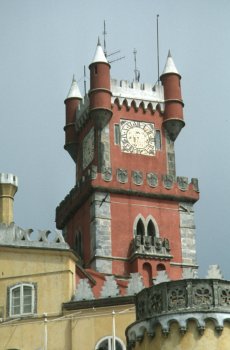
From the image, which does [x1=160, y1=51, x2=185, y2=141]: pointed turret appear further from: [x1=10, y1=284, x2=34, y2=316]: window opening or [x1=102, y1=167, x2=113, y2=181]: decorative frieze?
[x1=10, y1=284, x2=34, y2=316]: window opening

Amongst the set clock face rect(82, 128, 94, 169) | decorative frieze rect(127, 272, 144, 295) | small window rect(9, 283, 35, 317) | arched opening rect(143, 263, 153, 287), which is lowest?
small window rect(9, 283, 35, 317)

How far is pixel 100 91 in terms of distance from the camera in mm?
58062

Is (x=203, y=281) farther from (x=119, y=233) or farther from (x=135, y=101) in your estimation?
(x=135, y=101)

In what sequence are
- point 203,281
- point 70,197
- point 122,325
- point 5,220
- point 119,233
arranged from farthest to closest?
point 70,197 → point 119,233 → point 5,220 → point 122,325 → point 203,281

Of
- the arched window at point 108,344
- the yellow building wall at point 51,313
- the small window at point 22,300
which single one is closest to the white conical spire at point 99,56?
the yellow building wall at point 51,313

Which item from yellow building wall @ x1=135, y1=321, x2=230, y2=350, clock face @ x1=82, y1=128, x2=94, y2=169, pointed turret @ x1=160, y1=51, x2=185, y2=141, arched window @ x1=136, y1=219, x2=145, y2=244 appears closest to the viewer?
yellow building wall @ x1=135, y1=321, x2=230, y2=350

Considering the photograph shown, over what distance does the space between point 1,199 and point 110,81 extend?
19.6 metres

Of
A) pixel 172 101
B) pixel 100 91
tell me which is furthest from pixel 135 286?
pixel 172 101

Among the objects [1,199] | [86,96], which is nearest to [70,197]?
[86,96]

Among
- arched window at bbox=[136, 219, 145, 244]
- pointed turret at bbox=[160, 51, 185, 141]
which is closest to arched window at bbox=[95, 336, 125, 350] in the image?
arched window at bbox=[136, 219, 145, 244]

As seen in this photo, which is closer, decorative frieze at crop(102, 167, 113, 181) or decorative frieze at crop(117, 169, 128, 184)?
decorative frieze at crop(102, 167, 113, 181)

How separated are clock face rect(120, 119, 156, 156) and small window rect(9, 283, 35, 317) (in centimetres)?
2152

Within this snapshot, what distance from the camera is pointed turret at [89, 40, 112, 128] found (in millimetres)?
57625

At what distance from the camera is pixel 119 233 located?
54.6 metres
